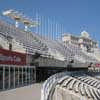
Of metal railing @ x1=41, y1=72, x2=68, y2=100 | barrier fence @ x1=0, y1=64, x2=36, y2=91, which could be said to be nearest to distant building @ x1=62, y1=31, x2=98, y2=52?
barrier fence @ x1=0, y1=64, x2=36, y2=91

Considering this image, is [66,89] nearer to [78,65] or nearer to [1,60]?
[1,60]

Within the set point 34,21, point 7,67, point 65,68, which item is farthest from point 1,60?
point 34,21

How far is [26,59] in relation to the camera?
18.2 meters

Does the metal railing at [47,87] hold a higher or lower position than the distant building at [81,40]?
lower

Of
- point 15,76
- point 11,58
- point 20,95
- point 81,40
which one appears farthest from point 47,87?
point 81,40

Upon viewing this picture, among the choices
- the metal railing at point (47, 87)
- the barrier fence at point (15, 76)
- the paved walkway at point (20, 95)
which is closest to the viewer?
the metal railing at point (47, 87)

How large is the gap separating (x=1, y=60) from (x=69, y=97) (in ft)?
16.4

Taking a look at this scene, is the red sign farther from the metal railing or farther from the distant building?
the distant building

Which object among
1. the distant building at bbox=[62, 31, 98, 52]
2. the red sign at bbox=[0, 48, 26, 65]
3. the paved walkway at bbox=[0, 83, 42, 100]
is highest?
the distant building at bbox=[62, 31, 98, 52]

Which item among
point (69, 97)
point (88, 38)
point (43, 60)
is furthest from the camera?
point (88, 38)

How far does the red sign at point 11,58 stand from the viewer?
580 inches

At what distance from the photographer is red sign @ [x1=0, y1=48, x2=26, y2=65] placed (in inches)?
580

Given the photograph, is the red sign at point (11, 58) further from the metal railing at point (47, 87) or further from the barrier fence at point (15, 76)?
the metal railing at point (47, 87)

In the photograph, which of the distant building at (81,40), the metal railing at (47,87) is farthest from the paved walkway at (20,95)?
the distant building at (81,40)
